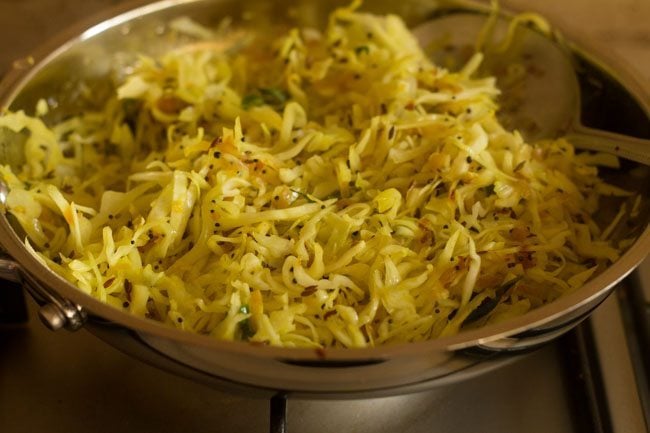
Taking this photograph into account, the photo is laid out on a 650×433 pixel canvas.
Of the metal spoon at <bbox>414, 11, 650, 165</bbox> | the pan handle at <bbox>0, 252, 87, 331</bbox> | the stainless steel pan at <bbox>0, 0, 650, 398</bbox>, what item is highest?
the metal spoon at <bbox>414, 11, 650, 165</bbox>

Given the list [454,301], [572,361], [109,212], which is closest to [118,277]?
[109,212]

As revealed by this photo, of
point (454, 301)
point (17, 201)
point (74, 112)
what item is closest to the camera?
point (454, 301)

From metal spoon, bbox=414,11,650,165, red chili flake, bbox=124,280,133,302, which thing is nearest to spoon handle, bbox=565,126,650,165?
metal spoon, bbox=414,11,650,165

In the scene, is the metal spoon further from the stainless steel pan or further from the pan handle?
the pan handle

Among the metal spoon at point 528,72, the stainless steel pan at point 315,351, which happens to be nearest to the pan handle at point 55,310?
the stainless steel pan at point 315,351

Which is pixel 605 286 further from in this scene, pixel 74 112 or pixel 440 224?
pixel 74 112

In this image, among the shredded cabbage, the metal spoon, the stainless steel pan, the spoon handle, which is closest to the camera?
the stainless steel pan
